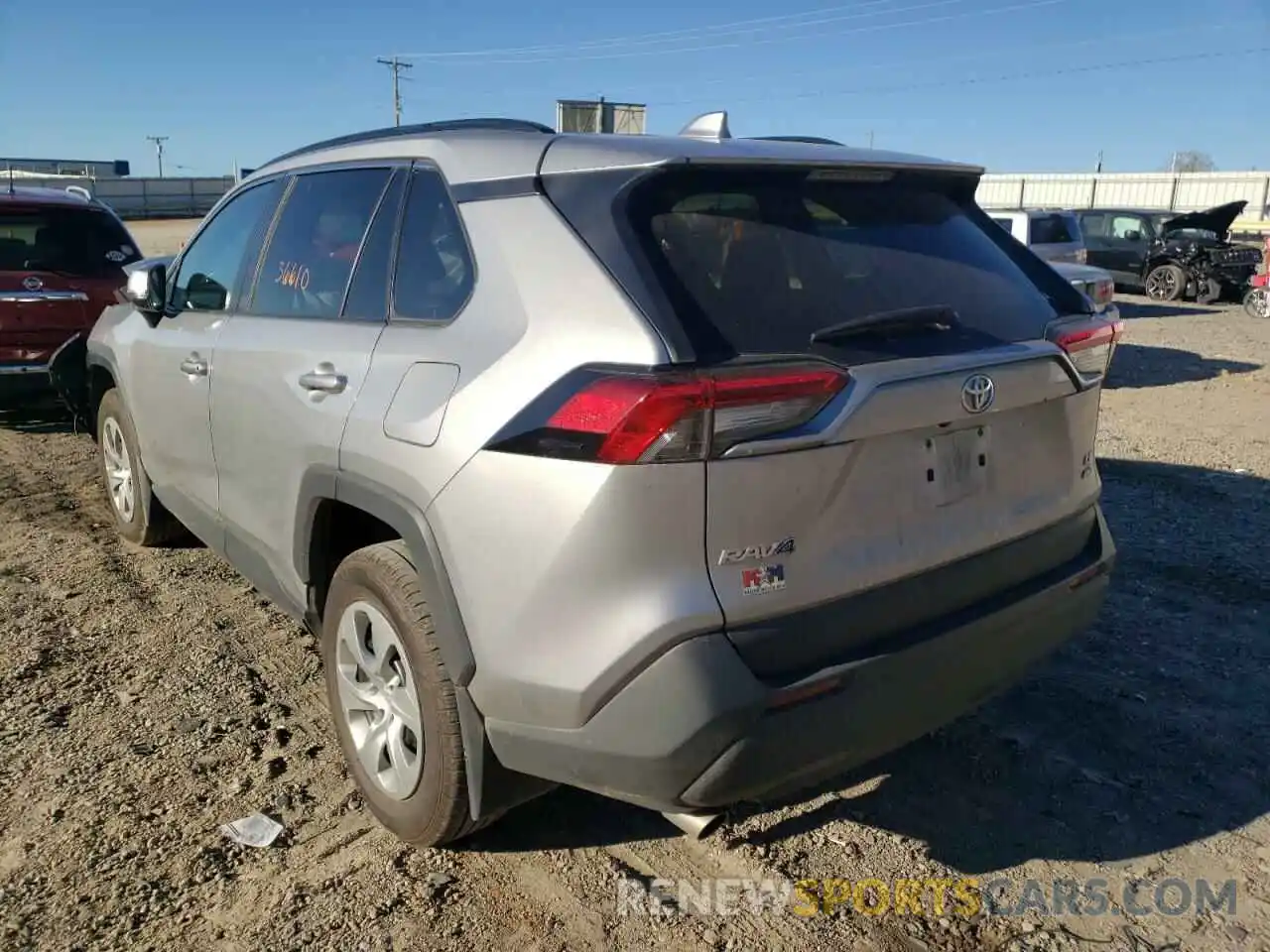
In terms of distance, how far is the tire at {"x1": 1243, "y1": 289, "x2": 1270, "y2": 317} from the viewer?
1794cm

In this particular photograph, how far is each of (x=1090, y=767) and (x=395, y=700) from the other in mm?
2217

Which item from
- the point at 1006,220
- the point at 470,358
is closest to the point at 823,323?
the point at 470,358

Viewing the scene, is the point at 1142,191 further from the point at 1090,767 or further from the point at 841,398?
the point at 841,398

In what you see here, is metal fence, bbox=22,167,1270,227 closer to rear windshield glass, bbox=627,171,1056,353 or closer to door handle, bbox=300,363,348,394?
rear windshield glass, bbox=627,171,1056,353

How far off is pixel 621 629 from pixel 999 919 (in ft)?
4.40

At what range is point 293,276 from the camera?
3.58 metres

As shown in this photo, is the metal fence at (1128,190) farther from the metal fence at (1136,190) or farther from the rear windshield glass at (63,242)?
the rear windshield glass at (63,242)

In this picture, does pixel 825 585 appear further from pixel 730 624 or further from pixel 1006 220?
pixel 1006 220

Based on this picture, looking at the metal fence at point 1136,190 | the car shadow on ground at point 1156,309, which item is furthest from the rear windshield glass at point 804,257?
the metal fence at point 1136,190

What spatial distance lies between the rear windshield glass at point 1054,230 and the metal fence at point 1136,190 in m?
19.8

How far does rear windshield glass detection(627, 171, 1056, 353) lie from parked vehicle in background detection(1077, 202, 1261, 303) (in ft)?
64.3

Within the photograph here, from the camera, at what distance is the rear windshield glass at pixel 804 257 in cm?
233

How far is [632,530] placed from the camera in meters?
2.15

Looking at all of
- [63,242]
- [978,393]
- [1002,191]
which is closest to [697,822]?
[978,393]
